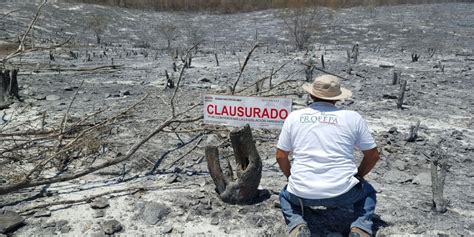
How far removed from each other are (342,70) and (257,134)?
4.95m

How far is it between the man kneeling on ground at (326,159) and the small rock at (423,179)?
118cm

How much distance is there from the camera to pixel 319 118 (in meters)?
2.63

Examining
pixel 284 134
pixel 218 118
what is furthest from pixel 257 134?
pixel 284 134

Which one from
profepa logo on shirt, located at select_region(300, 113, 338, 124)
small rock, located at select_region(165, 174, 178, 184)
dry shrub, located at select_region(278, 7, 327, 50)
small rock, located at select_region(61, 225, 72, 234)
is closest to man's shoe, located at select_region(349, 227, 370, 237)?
profepa logo on shirt, located at select_region(300, 113, 338, 124)

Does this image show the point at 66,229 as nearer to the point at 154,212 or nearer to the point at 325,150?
the point at 154,212

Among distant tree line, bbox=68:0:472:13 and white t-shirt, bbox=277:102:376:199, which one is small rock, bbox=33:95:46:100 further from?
distant tree line, bbox=68:0:472:13

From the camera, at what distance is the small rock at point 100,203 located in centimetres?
320

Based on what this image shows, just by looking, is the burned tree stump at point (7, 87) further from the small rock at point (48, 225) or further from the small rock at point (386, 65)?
the small rock at point (386, 65)

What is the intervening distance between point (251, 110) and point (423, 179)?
1688 millimetres

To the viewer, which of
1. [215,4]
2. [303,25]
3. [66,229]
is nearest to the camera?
[66,229]

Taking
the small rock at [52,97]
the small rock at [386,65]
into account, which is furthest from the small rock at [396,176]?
the small rock at [386,65]

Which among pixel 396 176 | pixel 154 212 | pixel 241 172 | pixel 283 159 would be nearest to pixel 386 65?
pixel 396 176

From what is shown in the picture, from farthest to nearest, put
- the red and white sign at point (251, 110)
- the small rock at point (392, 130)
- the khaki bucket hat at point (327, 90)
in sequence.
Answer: the small rock at point (392, 130) < the red and white sign at point (251, 110) < the khaki bucket hat at point (327, 90)

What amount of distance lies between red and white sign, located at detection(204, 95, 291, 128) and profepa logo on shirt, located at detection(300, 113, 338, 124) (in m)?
0.94
